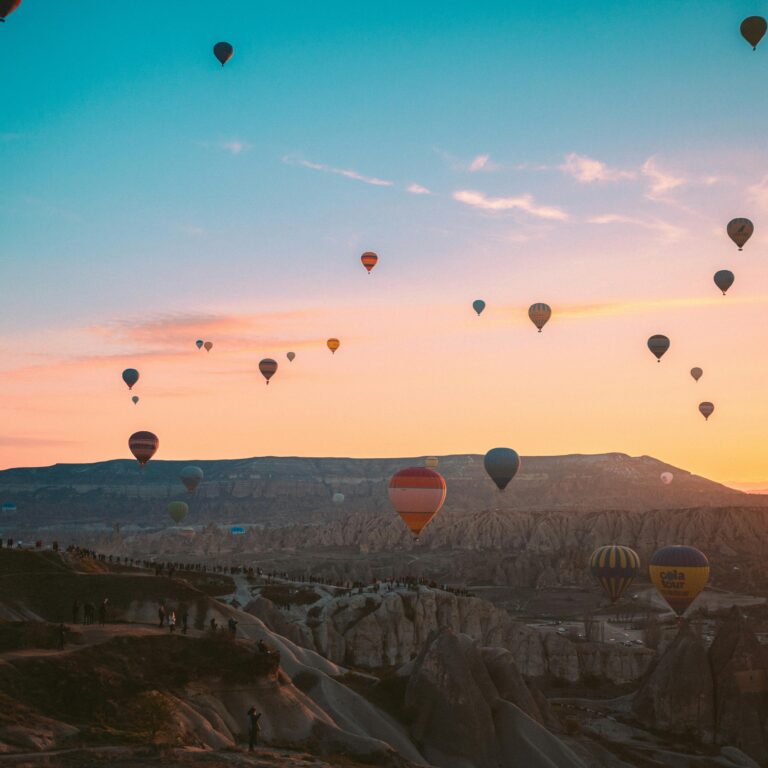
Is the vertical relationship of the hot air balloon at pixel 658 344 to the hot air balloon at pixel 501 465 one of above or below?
above

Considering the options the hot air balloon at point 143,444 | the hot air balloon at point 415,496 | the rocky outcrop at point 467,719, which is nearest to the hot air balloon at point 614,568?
the hot air balloon at point 415,496

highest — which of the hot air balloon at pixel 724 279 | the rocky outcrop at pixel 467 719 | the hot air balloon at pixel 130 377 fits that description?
the hot air balloon at pixel 724 279

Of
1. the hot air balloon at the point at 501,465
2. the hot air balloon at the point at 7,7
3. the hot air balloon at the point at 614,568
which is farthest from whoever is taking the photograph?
the hot air balloon at the point at 501,465

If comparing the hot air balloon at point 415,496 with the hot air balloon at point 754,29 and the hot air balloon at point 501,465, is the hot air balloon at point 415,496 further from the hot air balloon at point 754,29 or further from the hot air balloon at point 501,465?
the hot air balloon at point 754,29

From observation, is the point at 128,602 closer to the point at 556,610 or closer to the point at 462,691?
the point at 462,691

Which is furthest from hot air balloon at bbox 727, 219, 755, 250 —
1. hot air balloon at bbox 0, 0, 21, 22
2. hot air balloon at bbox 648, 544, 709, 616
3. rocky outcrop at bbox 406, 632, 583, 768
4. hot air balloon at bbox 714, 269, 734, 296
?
hot air balloon at bbox 0, 0, 21, 22

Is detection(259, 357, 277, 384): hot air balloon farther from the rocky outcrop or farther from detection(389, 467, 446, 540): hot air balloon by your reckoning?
the rocky outcrop
